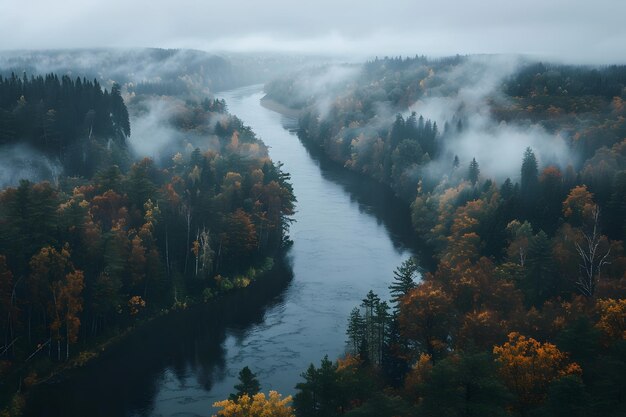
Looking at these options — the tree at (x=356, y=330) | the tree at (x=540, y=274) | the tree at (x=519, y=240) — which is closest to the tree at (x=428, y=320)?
the tree at (x=356, y=330)

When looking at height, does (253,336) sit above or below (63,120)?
below

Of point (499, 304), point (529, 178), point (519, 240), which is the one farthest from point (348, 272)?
point (529, 178)

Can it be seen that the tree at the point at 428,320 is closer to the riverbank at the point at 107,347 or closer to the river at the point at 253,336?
the river at the point at 253,336

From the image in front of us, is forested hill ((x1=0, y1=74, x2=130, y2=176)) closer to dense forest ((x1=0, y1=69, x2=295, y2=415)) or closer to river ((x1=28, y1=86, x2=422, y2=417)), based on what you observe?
dense forest ((x1=0, y1=69, x2=295, y2=415))

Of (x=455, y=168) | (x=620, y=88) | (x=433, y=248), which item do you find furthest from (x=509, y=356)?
(x=620, y=88)

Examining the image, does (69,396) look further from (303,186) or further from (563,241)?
A: (303,186)

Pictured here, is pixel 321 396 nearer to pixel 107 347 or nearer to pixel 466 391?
pixel 466 391
